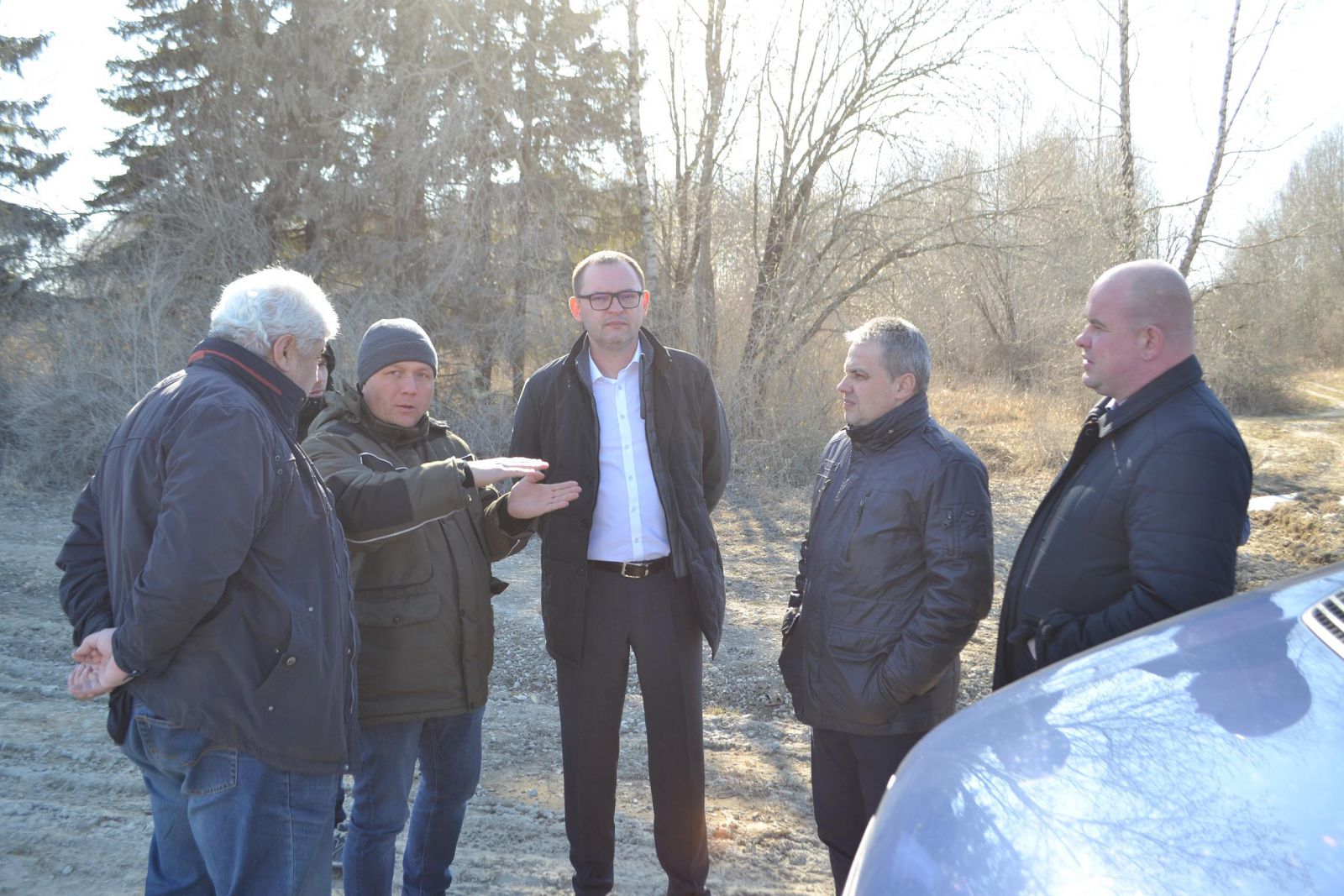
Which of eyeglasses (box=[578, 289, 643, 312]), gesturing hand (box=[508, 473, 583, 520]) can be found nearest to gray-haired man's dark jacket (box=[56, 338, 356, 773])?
gesturing hand (box=[508, 473, 583, 520])

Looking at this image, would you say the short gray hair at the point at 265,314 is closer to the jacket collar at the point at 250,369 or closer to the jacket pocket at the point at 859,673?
the jacket collar at the point at 250,369

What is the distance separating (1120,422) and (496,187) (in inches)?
478

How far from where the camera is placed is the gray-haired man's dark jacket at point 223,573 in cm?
217

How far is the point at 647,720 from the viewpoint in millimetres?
3434

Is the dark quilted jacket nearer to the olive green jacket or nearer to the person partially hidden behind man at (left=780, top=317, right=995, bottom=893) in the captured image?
the person partially hidden behind man at (left=780, top=317, right=995, bottom=893)

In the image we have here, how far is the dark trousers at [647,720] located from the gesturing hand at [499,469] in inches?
23.2

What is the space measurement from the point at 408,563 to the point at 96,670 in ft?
3.09

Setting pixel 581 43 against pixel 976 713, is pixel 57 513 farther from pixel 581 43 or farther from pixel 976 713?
pixel 976 713

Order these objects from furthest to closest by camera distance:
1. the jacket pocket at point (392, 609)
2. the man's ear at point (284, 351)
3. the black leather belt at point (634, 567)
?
the black leather belt at point (634, 567) → the jacket pocket at point (392, 609) → the man's ear at point (284, 351)

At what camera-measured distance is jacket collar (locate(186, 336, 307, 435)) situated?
94.1 inches

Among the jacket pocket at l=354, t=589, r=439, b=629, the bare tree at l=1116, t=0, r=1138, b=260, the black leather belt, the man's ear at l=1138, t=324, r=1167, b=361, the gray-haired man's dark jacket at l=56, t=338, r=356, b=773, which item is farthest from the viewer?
the bare tree at l=1116, t=0, r=1138, b=260

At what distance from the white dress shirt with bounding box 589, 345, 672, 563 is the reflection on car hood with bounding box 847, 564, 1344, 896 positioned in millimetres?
1558

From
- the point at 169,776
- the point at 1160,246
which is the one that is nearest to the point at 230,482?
the point at 169,776

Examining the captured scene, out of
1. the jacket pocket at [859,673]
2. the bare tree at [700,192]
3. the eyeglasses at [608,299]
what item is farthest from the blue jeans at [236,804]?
the bare tree at [700,192]
